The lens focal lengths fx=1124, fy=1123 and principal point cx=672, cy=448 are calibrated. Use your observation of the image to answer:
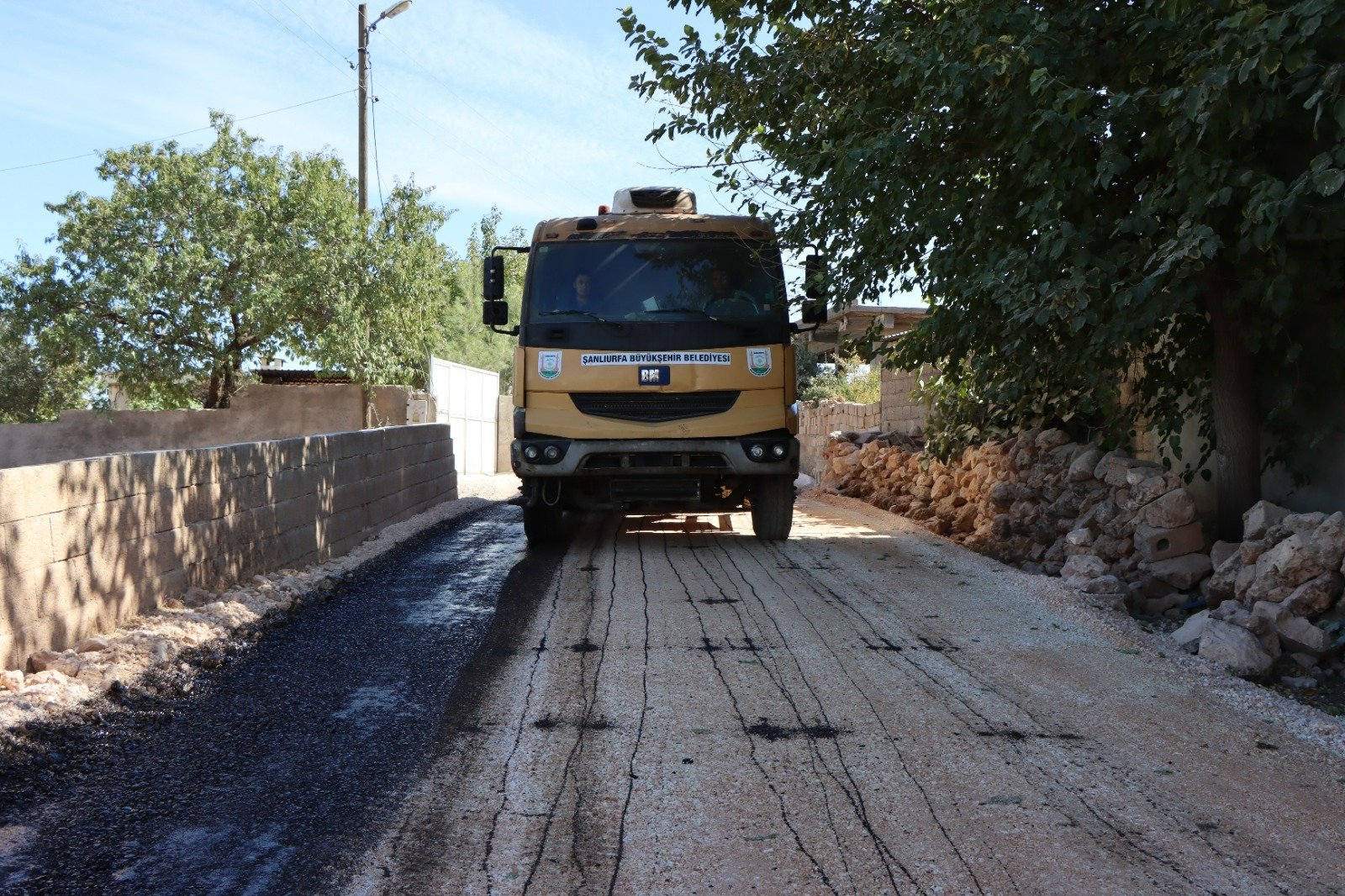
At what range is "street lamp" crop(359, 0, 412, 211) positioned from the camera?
23750mm

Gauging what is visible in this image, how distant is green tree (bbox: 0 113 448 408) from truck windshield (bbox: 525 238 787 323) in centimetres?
1344

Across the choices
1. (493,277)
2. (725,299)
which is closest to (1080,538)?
(725,299)

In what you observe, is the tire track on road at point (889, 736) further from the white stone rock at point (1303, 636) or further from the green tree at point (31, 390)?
the green tree at point (31, 390)

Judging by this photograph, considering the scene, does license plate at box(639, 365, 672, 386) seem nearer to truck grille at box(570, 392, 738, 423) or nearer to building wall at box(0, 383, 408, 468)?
truck grille at box(570, 392, 738, 423)

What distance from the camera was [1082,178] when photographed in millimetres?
7543

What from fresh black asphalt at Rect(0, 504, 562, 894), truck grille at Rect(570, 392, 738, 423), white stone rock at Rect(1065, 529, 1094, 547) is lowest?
fresh black asphalt at Rect(0, 504, 562, 894)

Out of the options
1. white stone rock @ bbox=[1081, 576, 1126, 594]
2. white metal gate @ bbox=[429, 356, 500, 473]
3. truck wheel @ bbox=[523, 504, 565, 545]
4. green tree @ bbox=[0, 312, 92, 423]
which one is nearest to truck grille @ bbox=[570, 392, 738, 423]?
truck wheel @ bbox=[523, 504, 565, 545]

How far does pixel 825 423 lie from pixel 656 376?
13.6 metres

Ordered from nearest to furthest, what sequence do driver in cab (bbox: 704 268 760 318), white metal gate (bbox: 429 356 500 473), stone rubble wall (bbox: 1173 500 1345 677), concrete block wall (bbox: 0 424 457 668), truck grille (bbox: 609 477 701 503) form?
concrete block wall (bbox: 0 424 457 668) → stone rubble wall (bbox: 1173 500 1345 677) → driver in cab (bbox: 704 268 760 318) → truck grille (bbox: 609 477 701 503) → white metal gate (bbox: 429 356 500 473)

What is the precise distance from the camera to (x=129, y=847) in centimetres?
354

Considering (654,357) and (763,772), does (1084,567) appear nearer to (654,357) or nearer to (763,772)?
(654,357)

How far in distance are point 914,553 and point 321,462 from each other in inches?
212

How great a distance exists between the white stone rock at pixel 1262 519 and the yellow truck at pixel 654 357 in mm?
3825

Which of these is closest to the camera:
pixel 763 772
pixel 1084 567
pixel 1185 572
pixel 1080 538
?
pixel 763 772
